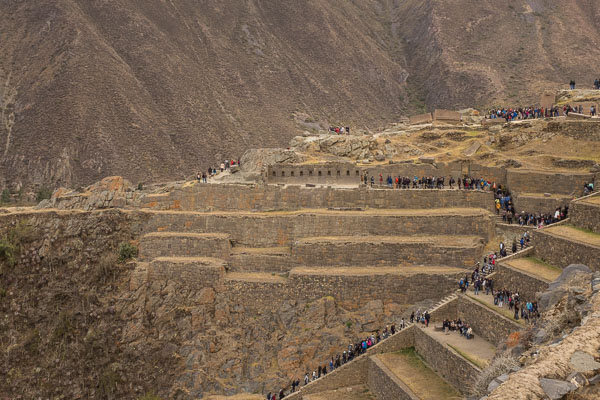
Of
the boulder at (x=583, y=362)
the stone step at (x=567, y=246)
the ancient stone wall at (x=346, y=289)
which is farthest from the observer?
the ancient stone wall at (x=346, y=289)

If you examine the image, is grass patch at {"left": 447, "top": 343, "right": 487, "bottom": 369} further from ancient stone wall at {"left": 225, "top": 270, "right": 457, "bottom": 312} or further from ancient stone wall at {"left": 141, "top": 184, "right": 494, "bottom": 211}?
ancient stone wall at {"left": 141, "top": 184, "right": 494, "bottom": 211}

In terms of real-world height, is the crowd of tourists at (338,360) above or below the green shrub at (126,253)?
below

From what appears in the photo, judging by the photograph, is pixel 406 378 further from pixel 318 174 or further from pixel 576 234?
pixel 318 174

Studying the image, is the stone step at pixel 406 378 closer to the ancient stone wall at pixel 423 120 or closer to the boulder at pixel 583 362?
the boulder at pixel 583 362

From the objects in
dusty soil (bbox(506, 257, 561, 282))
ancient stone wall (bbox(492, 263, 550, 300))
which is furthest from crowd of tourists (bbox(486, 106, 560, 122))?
ancient stone wall (bbox(492, 263, 550, 300))

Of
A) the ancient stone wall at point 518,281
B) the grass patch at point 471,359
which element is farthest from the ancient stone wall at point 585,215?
the grass patch at point 471,359

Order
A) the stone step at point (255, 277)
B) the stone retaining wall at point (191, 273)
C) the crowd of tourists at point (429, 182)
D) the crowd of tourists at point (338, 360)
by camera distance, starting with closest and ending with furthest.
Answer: the crowd of tourists at point (338, 360), the stone step at point (255, 277), the stone retaining wall at point (191, 273), the crowd of tourists at point (429, 182)

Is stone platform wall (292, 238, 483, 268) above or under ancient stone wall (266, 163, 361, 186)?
under
